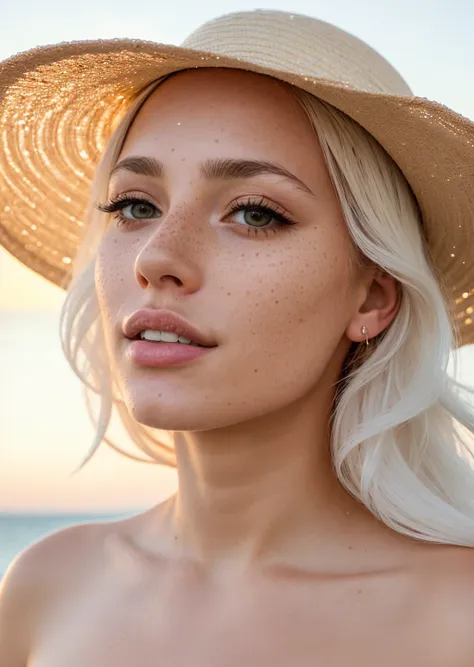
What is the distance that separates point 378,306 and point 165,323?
1.85 ft

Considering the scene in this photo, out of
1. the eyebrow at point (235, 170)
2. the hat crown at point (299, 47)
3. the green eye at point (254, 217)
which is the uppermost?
the hat crown at point (299, 47)

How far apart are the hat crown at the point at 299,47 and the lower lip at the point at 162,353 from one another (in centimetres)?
63

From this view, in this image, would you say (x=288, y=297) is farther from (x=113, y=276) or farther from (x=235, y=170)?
(x=113, y=276)

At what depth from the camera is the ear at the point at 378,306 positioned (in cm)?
244

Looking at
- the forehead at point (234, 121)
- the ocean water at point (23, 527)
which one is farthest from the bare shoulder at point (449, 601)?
the ocean water at point (23, 527)

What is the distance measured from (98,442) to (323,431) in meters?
0.66


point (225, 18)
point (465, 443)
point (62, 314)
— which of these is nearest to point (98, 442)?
point (62, 314)

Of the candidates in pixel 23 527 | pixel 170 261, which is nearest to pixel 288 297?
pixel 170 261

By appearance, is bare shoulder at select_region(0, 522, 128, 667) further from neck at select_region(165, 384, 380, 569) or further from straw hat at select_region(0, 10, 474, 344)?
straw hat at select_region(0, 10, 474, 344)

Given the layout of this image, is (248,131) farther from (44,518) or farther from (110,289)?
(44,518)

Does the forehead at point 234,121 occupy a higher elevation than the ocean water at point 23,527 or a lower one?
higher

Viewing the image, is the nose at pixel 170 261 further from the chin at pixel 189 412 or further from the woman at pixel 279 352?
the chin at pixel 189 412

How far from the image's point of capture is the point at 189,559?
98.7 inches

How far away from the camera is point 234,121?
232cm
